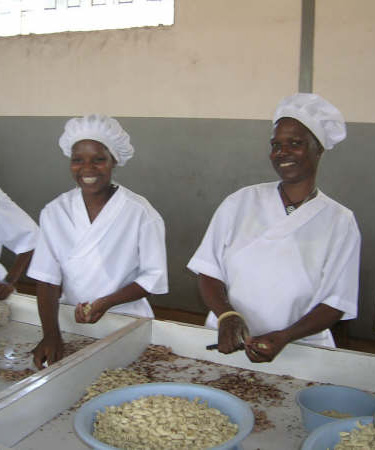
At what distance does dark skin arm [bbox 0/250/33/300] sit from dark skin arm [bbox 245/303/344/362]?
1.02 m

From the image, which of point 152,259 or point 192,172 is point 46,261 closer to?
point 152,259

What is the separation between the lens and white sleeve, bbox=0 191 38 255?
2430mm

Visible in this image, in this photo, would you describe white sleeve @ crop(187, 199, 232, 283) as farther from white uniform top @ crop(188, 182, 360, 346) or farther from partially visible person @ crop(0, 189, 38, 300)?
partially visible person @ crop(0, 189, 38, 300)

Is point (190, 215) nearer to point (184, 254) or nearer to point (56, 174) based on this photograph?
point (184, 254)

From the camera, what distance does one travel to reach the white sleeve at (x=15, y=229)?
2.43 m

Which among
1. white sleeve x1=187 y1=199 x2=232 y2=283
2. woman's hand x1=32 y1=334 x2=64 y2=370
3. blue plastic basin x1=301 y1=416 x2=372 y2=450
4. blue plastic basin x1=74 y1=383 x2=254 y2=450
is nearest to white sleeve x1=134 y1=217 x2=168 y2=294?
white sleeve x1=187 y1=199 x2=232 y2=283

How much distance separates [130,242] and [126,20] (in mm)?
2775

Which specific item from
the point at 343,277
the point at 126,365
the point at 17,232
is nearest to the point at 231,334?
the point at 126,365

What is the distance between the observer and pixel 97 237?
202 centimetres

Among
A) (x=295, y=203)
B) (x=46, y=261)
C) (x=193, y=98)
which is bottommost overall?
(x=46, y=261)

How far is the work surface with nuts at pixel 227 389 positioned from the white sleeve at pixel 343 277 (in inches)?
12.2

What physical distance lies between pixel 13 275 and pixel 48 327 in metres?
0.63

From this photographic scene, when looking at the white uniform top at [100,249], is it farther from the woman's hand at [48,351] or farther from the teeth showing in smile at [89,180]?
the woman's hand at [48,351]

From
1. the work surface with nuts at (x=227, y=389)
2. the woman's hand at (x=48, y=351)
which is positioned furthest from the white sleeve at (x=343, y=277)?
the woman's hand at (x=48, y=351)
